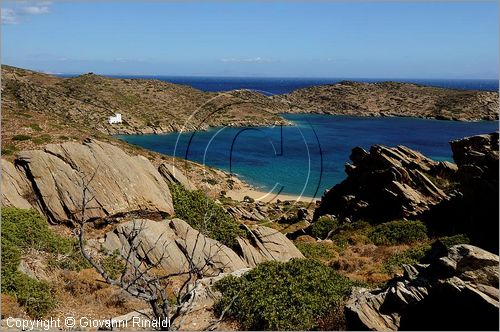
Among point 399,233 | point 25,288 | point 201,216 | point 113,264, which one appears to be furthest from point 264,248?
point 25,288

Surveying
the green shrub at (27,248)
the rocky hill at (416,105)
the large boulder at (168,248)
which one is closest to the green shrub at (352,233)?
the large boulder at (168,248)

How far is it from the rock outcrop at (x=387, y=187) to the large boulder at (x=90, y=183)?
18.7m

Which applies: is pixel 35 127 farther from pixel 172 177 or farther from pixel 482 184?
pixel 482 184

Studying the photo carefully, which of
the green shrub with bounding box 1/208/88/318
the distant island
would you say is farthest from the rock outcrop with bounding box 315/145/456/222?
the distant island

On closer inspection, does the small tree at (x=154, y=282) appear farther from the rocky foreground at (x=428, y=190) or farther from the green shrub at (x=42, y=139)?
the green shrub at (x=42, y=139)

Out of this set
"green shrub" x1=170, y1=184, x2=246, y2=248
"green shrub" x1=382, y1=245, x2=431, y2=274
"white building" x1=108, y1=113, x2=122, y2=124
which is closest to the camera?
"green shrub" x1=382, y1=245, x2=431, y2=274

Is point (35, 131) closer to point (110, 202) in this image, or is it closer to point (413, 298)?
point (110, 202)

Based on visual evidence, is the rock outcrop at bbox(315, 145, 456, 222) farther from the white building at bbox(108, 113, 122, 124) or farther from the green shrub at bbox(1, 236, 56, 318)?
the white building at bbox(108, 113, 122, 124)

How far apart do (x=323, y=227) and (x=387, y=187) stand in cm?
662

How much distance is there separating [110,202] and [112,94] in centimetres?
11038

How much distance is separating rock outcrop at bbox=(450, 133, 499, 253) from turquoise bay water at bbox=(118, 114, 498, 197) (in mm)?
17218

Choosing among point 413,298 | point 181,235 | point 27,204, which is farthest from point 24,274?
point 413,298

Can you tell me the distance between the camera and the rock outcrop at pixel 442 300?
34.7 ft

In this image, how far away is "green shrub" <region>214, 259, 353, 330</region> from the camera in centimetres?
1427
